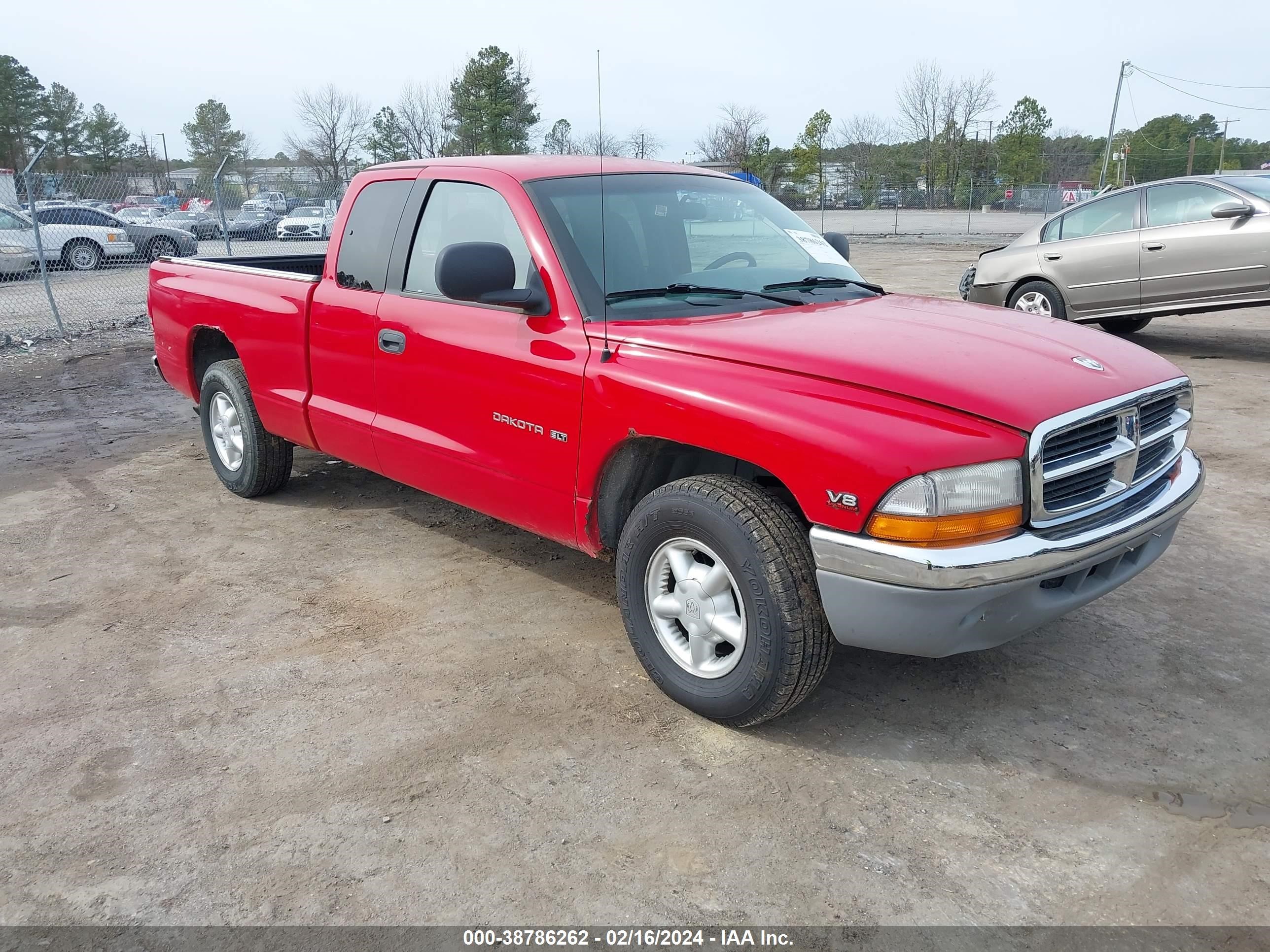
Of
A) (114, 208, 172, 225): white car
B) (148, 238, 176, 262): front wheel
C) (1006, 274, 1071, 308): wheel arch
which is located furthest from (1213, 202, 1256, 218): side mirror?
(114, 208, 172, 225): white car

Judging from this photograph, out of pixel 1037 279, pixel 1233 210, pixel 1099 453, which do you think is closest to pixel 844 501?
pixel 1099 453

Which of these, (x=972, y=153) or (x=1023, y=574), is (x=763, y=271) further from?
Result: (x=972, y=153)

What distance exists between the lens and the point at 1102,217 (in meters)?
9.40

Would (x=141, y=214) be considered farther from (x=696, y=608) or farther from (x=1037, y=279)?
(x=696, y=608)

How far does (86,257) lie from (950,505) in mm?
19700

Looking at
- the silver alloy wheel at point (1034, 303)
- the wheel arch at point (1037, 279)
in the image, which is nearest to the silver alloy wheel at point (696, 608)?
the silver alloy wheel at point (1034, 303)

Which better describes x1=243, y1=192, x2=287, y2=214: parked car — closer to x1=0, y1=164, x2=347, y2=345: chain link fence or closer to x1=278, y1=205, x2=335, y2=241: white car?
x1=0, y1=164, x2=347, y2=345: chain link fence

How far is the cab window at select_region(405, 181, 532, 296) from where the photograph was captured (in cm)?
381

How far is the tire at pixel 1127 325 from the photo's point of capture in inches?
412

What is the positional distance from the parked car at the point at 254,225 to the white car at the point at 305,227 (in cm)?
23

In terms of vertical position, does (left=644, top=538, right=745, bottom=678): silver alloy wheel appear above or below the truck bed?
below

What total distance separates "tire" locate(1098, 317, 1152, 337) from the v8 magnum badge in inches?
352

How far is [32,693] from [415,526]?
201 cm

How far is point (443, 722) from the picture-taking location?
327 centimetres
